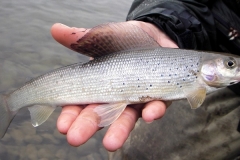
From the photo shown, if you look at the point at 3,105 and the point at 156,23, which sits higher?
the point at 156,23

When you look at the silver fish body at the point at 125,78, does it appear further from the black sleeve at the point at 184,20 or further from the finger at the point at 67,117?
the black sleeve at the point at 184,20

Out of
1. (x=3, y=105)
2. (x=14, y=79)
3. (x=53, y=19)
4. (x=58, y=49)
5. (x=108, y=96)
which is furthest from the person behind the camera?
(x=53, y=19)

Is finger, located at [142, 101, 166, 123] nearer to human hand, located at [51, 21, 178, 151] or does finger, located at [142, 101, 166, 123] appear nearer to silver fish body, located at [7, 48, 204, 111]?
human hand, located at [51, 21, 178, 151]

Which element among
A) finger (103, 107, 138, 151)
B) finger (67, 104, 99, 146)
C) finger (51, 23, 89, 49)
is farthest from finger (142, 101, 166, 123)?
finger (51, 23, 89, 49)

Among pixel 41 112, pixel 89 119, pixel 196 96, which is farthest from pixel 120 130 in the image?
pixel 41 112

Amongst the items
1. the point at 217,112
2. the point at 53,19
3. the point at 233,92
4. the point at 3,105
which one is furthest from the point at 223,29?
the point at 53,19

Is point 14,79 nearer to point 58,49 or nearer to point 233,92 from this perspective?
point 58,49
